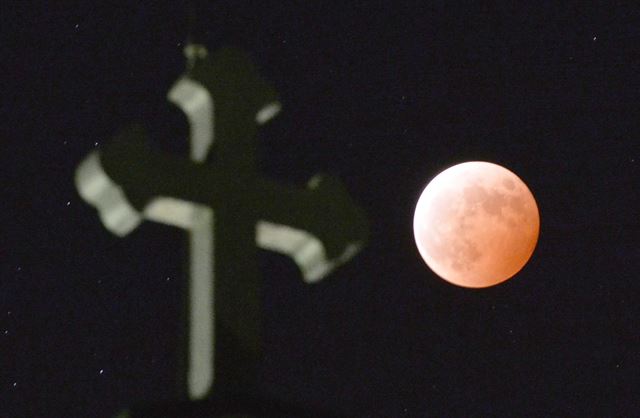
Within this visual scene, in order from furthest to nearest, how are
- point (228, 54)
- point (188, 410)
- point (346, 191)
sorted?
point (346, 191) → point (228, 54) → point (188, 410)

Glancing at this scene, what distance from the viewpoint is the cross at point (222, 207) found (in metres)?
4.66

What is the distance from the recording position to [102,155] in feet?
15.2

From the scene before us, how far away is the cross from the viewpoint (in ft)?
15.3

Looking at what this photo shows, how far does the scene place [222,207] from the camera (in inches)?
197

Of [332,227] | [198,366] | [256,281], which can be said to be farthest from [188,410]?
[332,227]

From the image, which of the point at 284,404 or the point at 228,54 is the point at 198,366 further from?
Answer: the point at 228,54

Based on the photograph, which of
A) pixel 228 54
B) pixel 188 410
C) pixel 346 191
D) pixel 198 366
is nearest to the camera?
pixel 188 410

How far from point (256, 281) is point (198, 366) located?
45cm

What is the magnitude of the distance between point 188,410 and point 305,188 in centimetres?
150

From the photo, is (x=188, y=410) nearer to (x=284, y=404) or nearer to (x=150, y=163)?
(x=284, y=404)

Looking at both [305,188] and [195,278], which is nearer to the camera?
[195,278]

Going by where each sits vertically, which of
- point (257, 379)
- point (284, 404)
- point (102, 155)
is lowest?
point (257, 379)

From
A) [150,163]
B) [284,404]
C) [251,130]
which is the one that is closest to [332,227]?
[251,130]

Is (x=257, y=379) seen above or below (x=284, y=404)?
below
